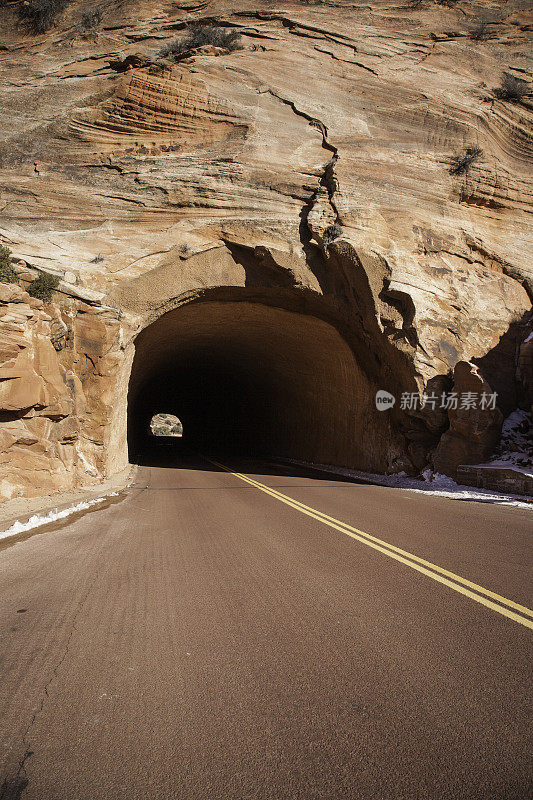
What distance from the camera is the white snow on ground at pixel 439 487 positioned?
9.88 m

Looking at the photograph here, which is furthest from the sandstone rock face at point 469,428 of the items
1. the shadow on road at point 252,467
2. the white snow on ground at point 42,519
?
the white snow on ground at point 42,519

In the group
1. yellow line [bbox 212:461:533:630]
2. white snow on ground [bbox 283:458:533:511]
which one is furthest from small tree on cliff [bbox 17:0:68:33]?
yellow line [bbox 212:461:533:630]

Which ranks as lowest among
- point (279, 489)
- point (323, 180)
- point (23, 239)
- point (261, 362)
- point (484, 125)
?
point (279, 489)

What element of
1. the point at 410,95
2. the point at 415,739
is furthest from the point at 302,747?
the point at 410,95

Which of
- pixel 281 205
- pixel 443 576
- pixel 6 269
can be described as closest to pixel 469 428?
pixel 443 576

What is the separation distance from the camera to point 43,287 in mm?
11070

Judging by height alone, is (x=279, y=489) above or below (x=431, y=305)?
below

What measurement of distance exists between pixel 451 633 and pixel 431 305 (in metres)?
13.4

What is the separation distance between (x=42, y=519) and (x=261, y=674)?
18.9ft

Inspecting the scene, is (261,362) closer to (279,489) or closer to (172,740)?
(279,489)

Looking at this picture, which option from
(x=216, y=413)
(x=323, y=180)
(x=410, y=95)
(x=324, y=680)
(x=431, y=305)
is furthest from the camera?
(x=216, y=413)

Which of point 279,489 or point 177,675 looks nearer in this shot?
point 177,675

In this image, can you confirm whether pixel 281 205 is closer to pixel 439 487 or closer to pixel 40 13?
pixel 439 487

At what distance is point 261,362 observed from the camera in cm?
2411
